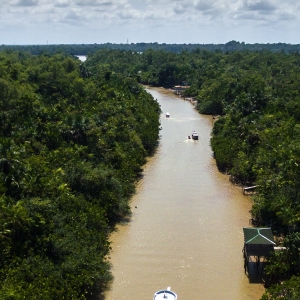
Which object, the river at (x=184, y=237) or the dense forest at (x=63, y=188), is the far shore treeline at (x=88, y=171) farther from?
the river at (x=184, y=237)

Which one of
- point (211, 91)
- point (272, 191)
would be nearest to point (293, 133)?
point (272, 191)

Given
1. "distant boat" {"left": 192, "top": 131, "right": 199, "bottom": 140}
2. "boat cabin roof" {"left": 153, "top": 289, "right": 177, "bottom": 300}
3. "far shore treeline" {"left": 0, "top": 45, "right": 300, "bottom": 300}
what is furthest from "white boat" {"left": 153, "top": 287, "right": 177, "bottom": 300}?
"distant boat" {"left": 192, "top": 131, "right": 199, "bottom": 140}

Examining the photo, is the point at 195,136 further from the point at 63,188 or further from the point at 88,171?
the point at 63,188

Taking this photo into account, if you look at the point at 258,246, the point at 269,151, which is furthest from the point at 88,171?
the point at 269,151

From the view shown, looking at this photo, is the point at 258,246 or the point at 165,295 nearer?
the point at 165,295

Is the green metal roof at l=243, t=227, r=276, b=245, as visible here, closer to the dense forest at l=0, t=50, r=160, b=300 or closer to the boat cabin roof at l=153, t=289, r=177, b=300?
the boat cabin roof at l=153, t=289, r=177, b=300
